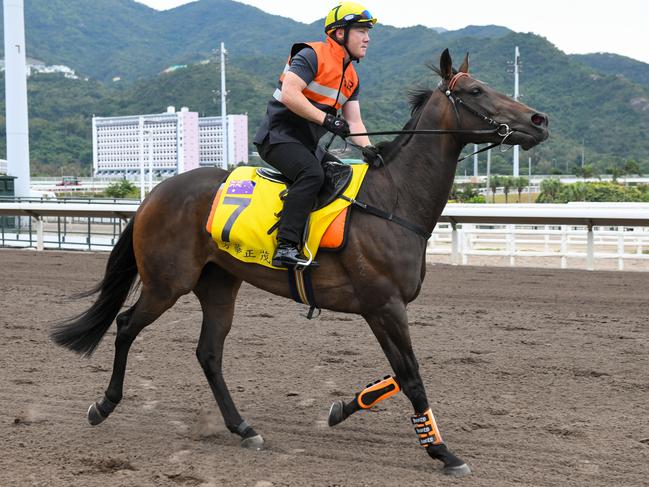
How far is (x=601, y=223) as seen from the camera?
42.8 feet

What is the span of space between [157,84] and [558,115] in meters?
51.2

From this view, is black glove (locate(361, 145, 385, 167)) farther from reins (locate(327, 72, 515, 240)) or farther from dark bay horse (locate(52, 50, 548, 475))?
reins (locate(327, 72, 515, 240))

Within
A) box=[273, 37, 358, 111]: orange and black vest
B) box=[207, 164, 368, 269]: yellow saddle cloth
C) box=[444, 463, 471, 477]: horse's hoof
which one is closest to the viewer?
box=[444, 463, 471, 477]: horse's hoof

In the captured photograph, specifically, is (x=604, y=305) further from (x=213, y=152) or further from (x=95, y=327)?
(x=213, y=152)

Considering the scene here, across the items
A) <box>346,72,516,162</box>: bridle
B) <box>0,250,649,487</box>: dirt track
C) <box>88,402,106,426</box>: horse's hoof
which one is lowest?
<box>0,250,649,487</box>: dirt track

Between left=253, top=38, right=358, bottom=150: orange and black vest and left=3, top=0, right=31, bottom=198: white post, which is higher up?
left=3, top=0, right=31, bottom=198: white post

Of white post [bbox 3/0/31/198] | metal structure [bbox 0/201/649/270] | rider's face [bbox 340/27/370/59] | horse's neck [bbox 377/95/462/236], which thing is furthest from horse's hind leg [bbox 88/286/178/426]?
white post [bbox 3/0/31/198]

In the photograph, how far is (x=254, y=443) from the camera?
4.41 meters

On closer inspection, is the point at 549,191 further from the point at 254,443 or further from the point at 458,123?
the point at 254,443

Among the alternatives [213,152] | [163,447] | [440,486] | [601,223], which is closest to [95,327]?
[163,447]

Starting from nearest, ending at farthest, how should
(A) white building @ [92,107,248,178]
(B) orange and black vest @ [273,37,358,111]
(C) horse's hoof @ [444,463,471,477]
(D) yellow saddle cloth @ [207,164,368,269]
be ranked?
(C) horse's hoof @ [444,463,471,477]
(B) orange and black vest @ [273,37,358,111]
(D) yellow saddle cloth @ [207,164,368,269]
(A) white building @ [92,107,248,178]

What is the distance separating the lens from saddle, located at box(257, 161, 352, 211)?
4516 mm

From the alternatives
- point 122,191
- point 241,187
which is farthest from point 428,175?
point 122,191

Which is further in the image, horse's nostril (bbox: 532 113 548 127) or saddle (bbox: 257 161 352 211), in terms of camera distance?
saddle (bbox: 257 161 352 211)
